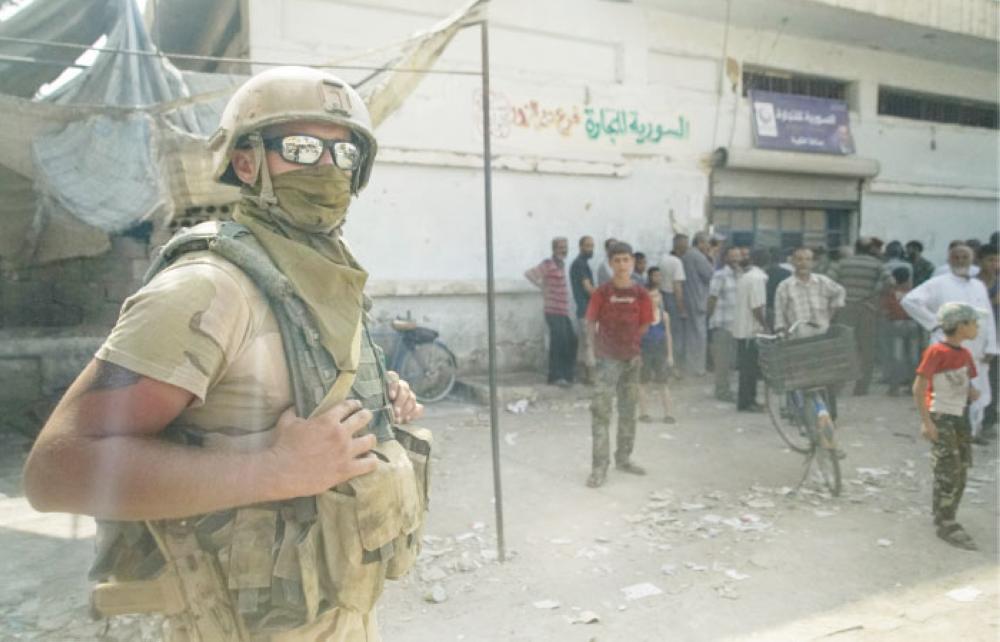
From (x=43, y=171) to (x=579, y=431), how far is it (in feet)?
14.8

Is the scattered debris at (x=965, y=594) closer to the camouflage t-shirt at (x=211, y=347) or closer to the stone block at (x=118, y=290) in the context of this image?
the camouflage t-shirt at (x=211, y=347)

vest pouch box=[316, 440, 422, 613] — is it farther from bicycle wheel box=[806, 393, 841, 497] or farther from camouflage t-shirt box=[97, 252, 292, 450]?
bicycle wheel box=[806, 393, 841, 497]

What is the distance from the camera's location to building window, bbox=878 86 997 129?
12.2 m

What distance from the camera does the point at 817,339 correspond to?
4.72 m

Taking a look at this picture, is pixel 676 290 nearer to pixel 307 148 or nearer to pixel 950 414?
pixel 950 414

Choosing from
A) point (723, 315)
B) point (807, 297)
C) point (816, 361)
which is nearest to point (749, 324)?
point (723, 315)

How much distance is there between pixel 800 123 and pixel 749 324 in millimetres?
5064

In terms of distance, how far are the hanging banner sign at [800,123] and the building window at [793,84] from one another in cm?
24

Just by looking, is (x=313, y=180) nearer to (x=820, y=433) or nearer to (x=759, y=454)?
(x=820, y=433)

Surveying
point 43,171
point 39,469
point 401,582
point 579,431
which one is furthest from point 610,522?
point 43,171

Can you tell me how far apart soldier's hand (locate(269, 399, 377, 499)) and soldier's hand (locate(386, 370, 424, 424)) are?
340 millimetres

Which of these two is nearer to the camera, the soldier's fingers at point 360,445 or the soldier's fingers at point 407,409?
the soldier's fingers at point 360,445

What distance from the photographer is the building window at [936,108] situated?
40.0ft

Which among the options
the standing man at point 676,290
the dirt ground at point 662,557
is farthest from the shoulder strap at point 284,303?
the standing man at point 676,290
